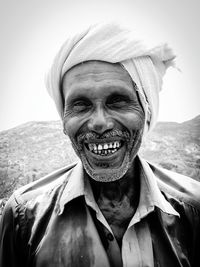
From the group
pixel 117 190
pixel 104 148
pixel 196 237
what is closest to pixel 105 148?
pixel 104 148

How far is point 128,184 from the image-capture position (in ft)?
6.63

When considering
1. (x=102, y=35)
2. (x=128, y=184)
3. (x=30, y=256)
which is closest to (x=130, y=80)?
(x=102, y=35)

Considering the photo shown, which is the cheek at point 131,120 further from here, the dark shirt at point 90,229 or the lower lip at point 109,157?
the dark shirt at point 90,229

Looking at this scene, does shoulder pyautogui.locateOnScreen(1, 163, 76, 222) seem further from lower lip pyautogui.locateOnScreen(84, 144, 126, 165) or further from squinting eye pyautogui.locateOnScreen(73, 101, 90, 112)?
squinting eye pyautogui.locateOnScreen(73, 101, 90, 112)

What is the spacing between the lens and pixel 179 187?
2.03 m

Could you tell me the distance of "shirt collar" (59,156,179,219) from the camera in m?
1.71

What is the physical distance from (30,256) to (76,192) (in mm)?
568

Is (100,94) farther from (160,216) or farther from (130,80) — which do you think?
(160,216)

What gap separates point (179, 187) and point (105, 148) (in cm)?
81

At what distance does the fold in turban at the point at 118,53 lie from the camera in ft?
5.81

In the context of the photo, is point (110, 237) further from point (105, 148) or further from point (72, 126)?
point (72, 126)

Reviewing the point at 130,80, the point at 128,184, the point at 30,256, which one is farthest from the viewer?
the point at 128,184

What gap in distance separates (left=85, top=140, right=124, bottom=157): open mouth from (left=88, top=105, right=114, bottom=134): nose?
0.38 feet

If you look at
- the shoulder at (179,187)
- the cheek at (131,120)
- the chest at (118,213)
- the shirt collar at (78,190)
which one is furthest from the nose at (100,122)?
the shoulder at (179,187)
